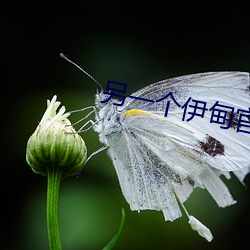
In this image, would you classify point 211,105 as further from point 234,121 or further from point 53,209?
point 53,209

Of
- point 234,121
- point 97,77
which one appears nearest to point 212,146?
point 234,121

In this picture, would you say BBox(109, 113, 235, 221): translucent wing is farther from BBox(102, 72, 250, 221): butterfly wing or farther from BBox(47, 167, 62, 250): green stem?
BBox(47, 167, 62, 250): green stem

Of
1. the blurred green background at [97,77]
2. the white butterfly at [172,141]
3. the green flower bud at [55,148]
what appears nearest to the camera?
the green flower bud at [55,148]

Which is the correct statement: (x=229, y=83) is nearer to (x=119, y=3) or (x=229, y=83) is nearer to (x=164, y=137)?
(x=164, y=137)

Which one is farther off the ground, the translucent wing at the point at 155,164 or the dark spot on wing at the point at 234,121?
the dark spot on wing at the point at 234,121

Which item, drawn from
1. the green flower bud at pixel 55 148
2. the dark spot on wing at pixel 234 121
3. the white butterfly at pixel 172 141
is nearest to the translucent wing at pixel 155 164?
the white butterfly at pixel 172 141

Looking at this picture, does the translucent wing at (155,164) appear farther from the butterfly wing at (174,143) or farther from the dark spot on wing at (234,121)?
the dark spot on wing at (234,121)
